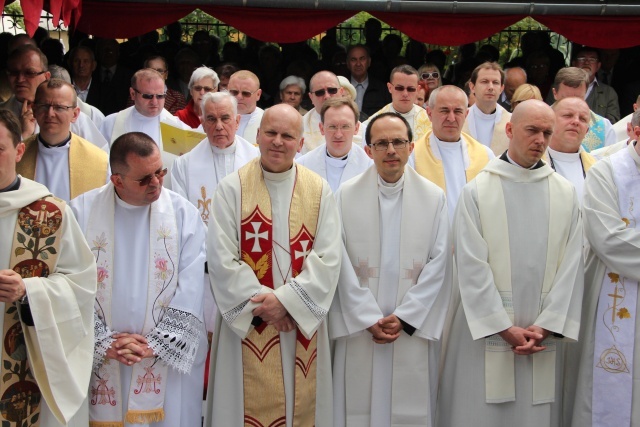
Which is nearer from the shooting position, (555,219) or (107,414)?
(107,414)

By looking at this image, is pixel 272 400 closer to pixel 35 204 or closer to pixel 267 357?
pixel 267 357

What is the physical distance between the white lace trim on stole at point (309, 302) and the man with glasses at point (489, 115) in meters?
3.31

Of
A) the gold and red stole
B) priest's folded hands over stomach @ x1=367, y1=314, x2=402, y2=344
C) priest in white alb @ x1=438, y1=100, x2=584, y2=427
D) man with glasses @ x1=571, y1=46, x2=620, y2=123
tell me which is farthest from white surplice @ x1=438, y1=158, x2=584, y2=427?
man with glasses @ x1=571, y1=46, x2=620, y2=123

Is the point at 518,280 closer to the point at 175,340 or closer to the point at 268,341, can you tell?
the point at 268,341

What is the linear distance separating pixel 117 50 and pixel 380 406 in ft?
19.5

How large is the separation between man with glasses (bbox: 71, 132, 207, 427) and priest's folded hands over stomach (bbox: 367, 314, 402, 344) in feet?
3.31

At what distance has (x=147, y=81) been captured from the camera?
7223 mm

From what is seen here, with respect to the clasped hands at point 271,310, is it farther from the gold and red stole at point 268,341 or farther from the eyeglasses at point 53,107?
the eyeglasses at point 53,107

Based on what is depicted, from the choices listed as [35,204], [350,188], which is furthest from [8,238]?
[350,188]

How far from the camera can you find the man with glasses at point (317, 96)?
7402 millimetres

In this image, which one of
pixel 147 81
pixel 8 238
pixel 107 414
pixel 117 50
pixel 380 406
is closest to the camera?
pixel 8 238

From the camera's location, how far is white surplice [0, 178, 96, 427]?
4.31 meters

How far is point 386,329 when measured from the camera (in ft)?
16.9

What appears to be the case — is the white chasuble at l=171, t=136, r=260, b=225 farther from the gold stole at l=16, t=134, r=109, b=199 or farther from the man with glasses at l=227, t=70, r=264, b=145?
the man with glasses at l=227, t=70, r=264, b=145
